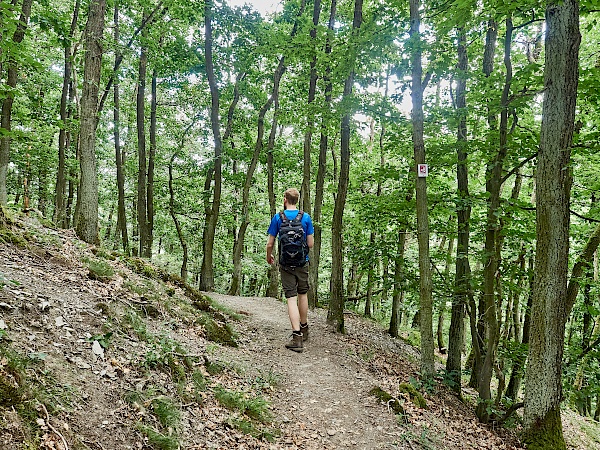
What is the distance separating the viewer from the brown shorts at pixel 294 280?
6941 millimetres

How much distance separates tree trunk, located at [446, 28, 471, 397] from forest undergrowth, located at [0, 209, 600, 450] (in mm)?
1637

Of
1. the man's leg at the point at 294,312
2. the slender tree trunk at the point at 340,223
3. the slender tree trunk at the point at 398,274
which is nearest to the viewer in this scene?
the man's leg at the point at 294,312

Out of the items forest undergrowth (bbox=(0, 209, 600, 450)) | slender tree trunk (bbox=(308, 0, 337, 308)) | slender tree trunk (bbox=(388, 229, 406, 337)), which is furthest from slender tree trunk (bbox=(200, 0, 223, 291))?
slender tree trunk (bbox=(388, 229, 406, 337))

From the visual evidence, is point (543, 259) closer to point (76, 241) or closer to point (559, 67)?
point (559, 67)

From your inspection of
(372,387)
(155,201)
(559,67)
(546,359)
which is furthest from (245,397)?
(155,201)

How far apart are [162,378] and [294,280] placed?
126 inches

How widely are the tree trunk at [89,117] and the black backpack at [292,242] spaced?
13.0 ft

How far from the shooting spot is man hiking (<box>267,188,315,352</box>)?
6.78 m

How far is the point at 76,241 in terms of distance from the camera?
7383 millimetres

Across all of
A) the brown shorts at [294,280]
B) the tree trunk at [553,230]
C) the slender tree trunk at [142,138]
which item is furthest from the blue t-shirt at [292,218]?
the slender tree trunk at [142,138]

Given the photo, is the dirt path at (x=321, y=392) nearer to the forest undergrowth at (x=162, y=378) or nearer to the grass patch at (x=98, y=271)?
the forest undergrowth at (x=162, y=378)

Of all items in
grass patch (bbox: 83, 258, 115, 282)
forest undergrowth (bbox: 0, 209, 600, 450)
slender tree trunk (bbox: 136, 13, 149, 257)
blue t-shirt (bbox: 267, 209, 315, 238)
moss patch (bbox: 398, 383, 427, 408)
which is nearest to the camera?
forest undergrowth (bbox: 0, 209, 600, 450)

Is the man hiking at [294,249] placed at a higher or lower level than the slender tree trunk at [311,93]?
lower

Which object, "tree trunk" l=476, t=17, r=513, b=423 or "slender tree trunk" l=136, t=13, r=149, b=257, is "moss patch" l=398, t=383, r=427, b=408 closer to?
"tree trunk" l=476, t=17, r=513, b=423
